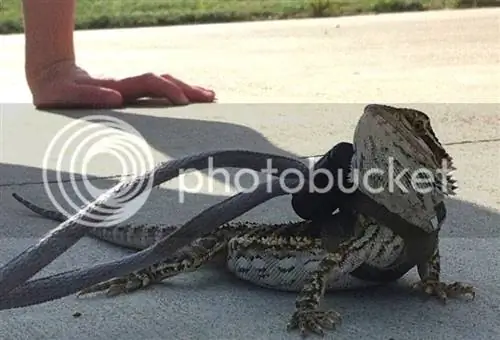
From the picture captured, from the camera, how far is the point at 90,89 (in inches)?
253

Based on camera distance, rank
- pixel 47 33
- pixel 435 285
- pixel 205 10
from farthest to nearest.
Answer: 1. pixel 205 10
2. pixel 47 33
3. pixel 435 285

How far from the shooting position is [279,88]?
290 inches

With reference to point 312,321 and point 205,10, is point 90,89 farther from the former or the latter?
point 205,10

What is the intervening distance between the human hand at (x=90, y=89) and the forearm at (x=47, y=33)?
0.05m

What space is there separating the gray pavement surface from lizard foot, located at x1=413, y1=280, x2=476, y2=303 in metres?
0.04

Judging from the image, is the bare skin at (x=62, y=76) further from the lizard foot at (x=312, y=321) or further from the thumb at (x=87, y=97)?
the lizard foot at (x=312, y=321)

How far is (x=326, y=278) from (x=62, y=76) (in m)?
3.90

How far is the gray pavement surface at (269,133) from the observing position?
297 centimetres

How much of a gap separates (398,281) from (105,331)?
94 centimetres

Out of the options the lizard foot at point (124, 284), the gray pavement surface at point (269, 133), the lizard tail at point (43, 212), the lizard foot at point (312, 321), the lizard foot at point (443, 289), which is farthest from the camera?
the lizard tail at point (43, 212)

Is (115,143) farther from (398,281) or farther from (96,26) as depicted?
(96,26)

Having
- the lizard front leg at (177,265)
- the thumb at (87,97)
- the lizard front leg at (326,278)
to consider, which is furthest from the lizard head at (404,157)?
the thumb at (87,97)

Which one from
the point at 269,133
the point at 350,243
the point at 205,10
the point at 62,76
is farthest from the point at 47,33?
the point at 205,10

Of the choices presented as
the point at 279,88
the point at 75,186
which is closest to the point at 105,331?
the point at 75,186
